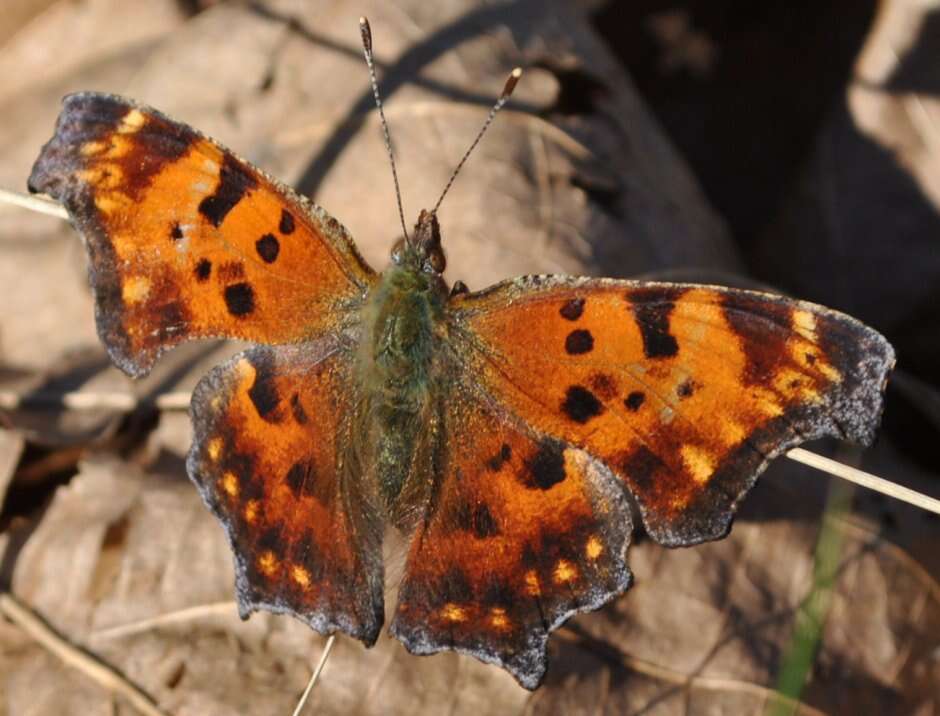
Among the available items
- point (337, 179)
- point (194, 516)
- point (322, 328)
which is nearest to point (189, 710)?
point (194, 516)

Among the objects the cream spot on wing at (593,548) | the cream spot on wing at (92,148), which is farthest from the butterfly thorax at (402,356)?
the cream spot on wing at (92,148)

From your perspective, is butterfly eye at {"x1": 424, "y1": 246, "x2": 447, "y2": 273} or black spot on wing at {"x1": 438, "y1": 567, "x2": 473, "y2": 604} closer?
black spot on wing at {"x1": 438, "y1": 567, "x2": 473, "y2": 604}

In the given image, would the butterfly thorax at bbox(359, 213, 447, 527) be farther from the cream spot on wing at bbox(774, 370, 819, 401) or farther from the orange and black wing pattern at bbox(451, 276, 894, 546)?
the cream spot on wing at bbox(774, 370, 819, 401)

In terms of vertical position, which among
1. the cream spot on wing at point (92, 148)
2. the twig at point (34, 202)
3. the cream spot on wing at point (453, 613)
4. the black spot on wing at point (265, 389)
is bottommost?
the cream spot on wing at point (453, 613)

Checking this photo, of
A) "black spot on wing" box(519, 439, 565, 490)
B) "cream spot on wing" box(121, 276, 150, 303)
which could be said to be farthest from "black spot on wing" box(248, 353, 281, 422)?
"black spot on wing" box(519, 439, 565, 490)

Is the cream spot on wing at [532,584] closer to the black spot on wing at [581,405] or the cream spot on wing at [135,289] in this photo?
the black spot on wing at [581,405]

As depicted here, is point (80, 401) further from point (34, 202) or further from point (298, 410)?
point (298, 410)
